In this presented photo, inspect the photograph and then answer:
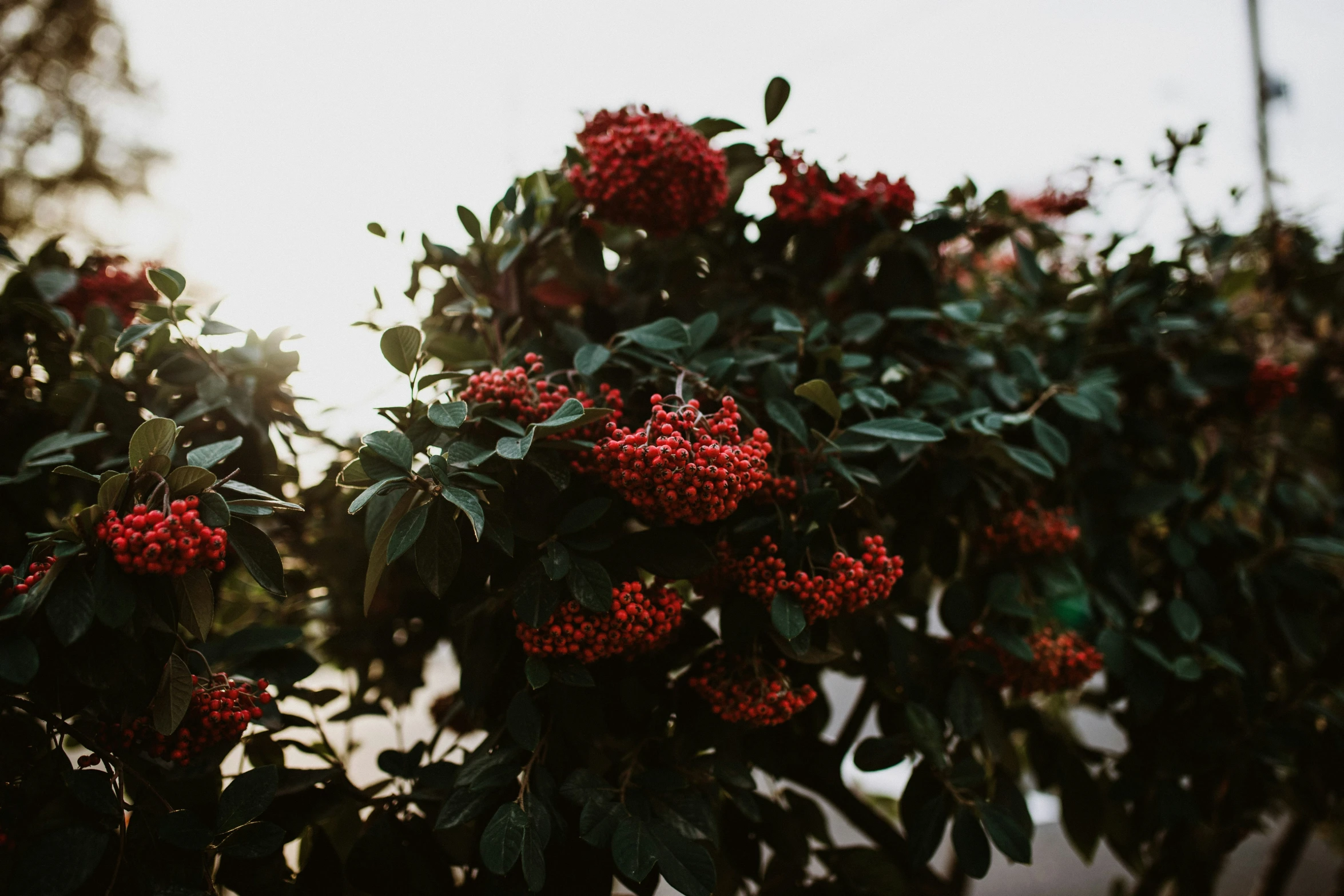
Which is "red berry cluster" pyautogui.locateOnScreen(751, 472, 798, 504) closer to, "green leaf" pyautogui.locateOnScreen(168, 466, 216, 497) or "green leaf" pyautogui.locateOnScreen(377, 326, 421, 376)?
"green leaf" pyautogui.locateOnScreen(377, 326, 421, 376)

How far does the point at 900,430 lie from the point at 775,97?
543 mm

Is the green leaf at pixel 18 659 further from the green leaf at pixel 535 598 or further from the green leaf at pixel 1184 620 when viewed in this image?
the green leaf at pixel 1184 620

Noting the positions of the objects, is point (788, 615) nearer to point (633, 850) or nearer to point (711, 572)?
point (711, 572)

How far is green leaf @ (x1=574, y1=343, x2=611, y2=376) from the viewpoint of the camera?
0.81 metres

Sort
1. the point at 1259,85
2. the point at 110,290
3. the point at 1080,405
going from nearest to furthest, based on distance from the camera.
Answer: the point at 1080,405 → the point at 110,290 → the point at 1259,85

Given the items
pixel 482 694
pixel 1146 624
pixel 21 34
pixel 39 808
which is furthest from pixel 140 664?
pixel 21 34

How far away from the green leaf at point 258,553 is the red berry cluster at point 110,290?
681 millimetres

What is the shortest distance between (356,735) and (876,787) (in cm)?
187

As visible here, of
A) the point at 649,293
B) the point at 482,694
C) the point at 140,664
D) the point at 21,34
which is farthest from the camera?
the point at 21,34

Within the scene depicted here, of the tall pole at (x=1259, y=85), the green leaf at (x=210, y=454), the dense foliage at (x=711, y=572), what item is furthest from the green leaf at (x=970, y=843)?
the tall pole at (x=1259, y=85)

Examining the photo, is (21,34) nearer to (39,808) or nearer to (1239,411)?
(39,808)

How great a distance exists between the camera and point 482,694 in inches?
31.3

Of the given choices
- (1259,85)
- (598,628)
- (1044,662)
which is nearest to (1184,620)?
(1044,662)

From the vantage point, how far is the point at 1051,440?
0.97 metres
